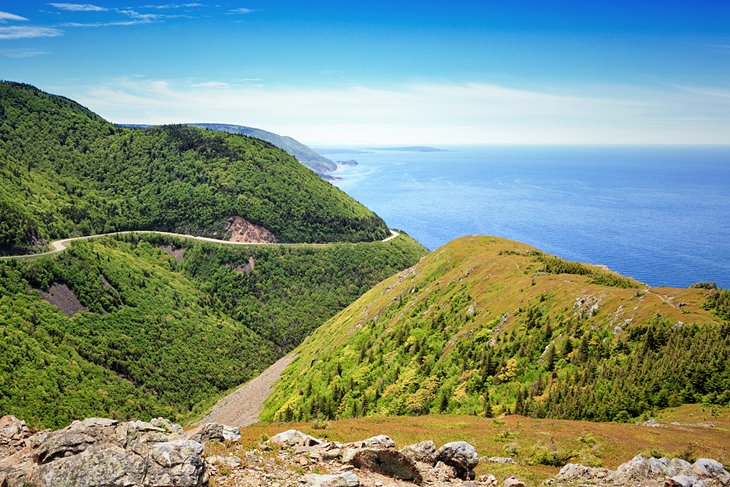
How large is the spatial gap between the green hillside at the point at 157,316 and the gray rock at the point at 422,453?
70641 millimetres

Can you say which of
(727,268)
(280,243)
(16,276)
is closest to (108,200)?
(280,243)

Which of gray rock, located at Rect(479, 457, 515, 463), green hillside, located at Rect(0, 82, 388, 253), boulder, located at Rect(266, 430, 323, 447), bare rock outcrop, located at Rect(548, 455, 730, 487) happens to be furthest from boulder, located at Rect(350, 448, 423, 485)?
green hillside, located at Rect(0, 82, 388, 253)

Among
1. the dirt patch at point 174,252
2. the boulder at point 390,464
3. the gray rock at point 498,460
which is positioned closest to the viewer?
the boulder at point 390,464

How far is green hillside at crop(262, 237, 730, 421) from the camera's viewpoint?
30.5m

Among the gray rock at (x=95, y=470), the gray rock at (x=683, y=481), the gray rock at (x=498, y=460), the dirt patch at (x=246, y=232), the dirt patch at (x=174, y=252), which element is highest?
the gray rock at (x=95, y=470)

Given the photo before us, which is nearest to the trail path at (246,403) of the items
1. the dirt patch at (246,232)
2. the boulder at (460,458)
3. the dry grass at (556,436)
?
the dry grass at (556,436)

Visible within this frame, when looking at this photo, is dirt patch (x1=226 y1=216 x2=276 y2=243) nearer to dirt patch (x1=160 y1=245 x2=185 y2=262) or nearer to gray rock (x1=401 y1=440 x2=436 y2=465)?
dirt patch (x1=160 y1=245 x2=185 y2=262)

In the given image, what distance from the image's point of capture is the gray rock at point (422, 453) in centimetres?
2073

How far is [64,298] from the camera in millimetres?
110000

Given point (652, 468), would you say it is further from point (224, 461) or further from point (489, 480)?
point (224, 461)

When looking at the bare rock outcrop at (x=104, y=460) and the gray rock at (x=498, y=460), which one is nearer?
the bare rock outcrop at (x=104, y=460)

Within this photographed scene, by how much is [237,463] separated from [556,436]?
17522 millimetres

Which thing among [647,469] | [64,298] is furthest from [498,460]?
[64,298]

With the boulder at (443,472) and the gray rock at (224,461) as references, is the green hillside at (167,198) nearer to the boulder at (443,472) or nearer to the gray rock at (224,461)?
the gray rock at (224,461)
